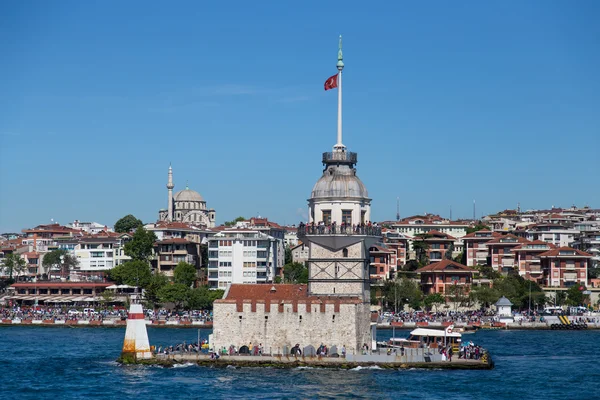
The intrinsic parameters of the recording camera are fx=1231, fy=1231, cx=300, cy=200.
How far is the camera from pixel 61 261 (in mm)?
133750

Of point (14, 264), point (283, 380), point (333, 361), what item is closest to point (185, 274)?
point (14, 264)

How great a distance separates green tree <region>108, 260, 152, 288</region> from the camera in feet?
380

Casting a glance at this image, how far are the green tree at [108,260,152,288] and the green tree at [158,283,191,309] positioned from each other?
485 centimetres

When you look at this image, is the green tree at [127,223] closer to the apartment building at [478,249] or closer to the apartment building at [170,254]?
the apartment building at [170,254]

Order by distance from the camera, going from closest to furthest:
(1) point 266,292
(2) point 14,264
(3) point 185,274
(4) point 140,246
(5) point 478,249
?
(1) point 266,292 < (3) point 185,274 < (4) point 140,246 < (5) point 478,249 < (2) point 14,264

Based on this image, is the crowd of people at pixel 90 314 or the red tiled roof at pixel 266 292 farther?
the crowd of people at pixel 90 314

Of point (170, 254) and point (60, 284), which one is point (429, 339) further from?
point (170, 254)

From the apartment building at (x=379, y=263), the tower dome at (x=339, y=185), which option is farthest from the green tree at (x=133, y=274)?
the tower dome at (x=339, y=185)

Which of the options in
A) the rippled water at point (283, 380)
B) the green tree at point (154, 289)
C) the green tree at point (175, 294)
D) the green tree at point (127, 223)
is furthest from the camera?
the green tree at point (127, 223)

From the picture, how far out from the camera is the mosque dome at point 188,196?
568ft

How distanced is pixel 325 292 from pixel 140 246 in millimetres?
68995

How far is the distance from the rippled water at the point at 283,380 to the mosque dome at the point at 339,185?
9115 mm

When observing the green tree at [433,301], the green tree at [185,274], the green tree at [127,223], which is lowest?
the green tree at [433,301]

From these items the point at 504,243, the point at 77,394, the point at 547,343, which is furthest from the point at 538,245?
the point at 77,394
